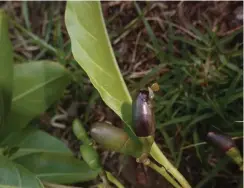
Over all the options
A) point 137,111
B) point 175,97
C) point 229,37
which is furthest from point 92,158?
point 229,37

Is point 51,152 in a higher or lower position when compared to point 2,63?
lower

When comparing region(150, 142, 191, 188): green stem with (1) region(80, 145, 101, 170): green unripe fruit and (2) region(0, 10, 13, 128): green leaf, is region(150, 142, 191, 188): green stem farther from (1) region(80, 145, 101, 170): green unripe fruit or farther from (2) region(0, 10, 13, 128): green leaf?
(2) region(0, 10, 13, 128): green leaf

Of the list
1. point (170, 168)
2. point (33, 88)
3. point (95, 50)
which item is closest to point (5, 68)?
point (33, 88)

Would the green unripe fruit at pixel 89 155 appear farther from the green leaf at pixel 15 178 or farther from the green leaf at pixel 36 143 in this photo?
the green leaf at pixel 36 143

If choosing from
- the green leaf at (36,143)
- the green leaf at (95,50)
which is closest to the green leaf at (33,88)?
the green leaf at (36,143)

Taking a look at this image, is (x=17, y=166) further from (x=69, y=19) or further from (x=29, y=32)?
(x=29, y=32)

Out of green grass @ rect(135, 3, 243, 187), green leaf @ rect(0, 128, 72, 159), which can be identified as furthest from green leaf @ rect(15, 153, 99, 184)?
green grass @ rect(135, 3, 243, 187)

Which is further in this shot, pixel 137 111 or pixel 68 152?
pixel 68 152
